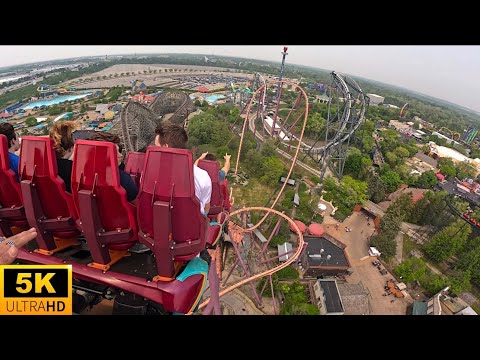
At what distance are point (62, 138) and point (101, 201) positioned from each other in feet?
3.63

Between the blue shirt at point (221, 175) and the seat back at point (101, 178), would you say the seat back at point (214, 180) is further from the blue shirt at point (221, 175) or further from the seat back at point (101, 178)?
the seat back at point (101, 178)

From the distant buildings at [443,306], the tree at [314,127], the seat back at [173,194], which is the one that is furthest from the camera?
the tree at [314,127]

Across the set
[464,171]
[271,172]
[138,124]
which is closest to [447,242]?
[271,172]

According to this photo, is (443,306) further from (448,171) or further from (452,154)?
(452,154)

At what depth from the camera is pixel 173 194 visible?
2447mm

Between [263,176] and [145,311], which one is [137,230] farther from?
[263,176]

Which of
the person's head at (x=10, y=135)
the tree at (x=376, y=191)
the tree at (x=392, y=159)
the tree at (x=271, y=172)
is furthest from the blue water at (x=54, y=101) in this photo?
the tree at (x=392, y=159)

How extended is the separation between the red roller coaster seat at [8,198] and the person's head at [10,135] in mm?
305

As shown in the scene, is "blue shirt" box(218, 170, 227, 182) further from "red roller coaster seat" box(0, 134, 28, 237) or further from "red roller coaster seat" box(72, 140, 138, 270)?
"red roller coaster seat" box(0, 134, 28, 237)

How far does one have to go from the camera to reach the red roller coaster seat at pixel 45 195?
2.63 metres

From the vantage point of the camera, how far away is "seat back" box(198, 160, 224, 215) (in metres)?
4.33

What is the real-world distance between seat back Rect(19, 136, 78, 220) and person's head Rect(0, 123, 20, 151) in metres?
0.64

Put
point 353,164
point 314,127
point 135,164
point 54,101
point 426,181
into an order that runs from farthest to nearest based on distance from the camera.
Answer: point 54,101 → point 314,127 → point 353,164 → point 426,181 → point 135,164

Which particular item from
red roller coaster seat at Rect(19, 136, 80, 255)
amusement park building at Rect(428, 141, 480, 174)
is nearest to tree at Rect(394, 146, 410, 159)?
amusement park building at Rect(428, 141, 480, 174)
